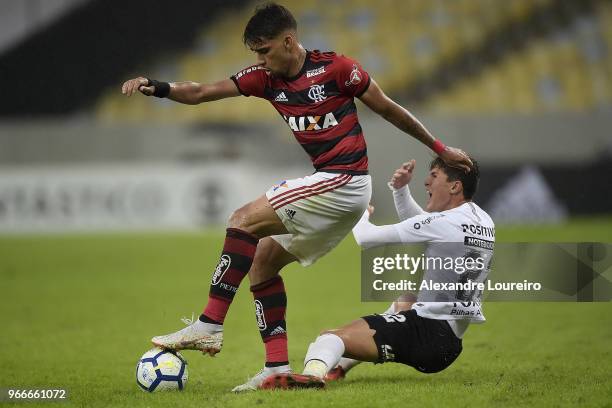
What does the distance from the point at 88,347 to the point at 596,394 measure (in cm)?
432

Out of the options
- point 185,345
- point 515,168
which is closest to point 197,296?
point 185,345

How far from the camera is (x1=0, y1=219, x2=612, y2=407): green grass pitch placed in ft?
16.6

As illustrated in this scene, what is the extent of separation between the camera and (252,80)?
17.7 feet

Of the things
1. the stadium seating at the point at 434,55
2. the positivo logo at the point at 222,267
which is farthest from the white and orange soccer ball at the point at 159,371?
the stadium seating at the point at 434,55

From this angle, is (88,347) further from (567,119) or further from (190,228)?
(567,119)

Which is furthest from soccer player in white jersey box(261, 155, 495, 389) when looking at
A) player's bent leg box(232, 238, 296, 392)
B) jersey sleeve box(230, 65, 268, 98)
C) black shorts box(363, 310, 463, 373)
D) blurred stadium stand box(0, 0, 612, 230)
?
blurred stadium stand box(0, 0, 612, 230)

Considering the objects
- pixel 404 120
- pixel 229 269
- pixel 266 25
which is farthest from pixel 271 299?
pixel 266 25

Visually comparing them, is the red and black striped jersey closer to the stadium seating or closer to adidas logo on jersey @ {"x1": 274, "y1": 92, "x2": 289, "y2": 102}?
adidas logo on jersey @ {"x1": 274, "y1": 92, "x2": 289, "y2": 102}

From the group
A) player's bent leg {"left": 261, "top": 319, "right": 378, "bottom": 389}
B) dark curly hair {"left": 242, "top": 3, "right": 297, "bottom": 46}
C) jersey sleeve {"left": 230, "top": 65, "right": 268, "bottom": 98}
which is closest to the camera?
player's bent leg {"left": 261, "top": 319, "right": 378, "bottom": 389}

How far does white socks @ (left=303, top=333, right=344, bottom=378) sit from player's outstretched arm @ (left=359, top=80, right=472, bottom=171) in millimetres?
1230

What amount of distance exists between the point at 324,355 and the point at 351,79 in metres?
1.55

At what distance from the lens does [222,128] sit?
71.6 ft

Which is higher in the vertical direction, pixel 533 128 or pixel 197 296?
pixel 533 128

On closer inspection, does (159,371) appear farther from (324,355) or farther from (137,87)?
(137,87)
